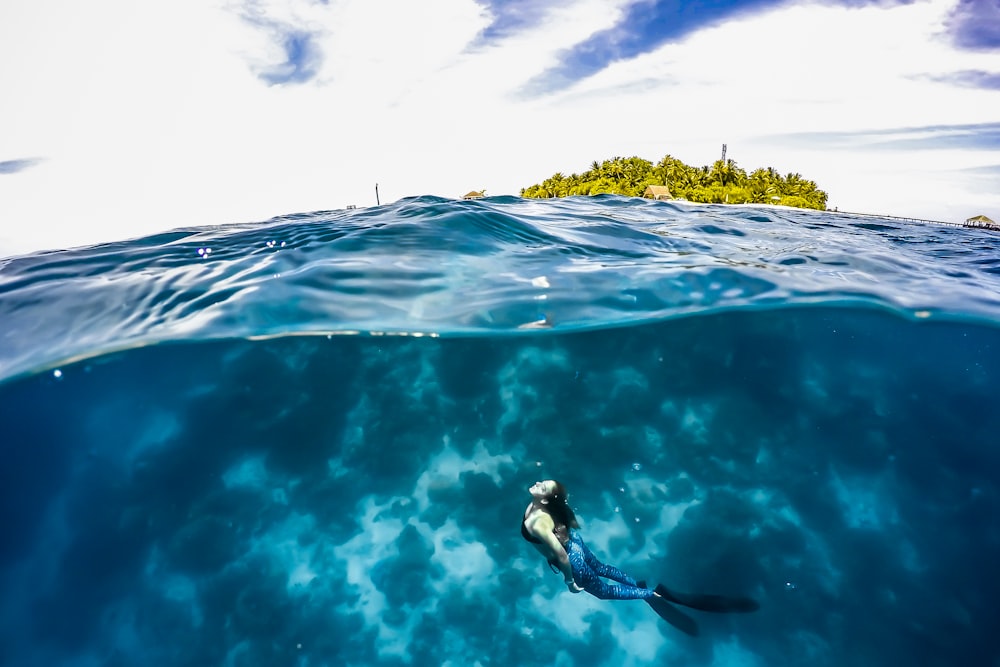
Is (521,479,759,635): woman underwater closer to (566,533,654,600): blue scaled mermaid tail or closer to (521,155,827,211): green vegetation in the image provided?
(566,533,654,600): blue scaled mermaid tail

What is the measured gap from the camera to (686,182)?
52.0 meters

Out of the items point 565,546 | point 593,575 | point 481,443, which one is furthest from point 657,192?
point 565,546

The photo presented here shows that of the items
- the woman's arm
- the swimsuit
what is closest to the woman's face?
the woman's arm

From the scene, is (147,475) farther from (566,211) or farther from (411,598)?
(566,211)

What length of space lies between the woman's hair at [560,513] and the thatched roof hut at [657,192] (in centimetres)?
4494

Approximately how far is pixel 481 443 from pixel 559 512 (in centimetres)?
429

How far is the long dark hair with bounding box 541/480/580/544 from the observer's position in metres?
5.13

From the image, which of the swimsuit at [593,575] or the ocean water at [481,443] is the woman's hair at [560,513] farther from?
the ocean water at [481,443]

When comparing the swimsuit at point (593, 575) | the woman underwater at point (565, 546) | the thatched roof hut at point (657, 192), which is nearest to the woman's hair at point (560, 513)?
the woman underwater at point (565, 546)

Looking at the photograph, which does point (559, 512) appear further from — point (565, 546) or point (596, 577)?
point (596, 577)

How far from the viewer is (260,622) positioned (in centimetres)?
689

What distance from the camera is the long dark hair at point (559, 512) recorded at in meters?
5.13

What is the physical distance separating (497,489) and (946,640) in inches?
285

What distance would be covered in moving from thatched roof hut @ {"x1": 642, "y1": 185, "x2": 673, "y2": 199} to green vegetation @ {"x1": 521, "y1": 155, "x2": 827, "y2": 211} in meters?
1.15
